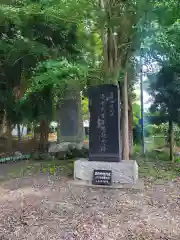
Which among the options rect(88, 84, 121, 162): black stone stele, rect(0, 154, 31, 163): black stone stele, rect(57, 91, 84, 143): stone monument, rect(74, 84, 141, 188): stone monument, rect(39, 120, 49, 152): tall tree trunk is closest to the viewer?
rect(74, 84, 141, 188): stone monument

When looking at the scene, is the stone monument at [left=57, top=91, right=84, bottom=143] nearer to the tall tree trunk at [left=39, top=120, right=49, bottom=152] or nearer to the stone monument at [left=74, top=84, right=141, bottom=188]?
the tall tree trunk at [left=39, top=120, right=49, bottom=152]

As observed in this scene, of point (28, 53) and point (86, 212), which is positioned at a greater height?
point (28, 53)

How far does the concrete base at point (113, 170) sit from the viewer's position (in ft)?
17.3

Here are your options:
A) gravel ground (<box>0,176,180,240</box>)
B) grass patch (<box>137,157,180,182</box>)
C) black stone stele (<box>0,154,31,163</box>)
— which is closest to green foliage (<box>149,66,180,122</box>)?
grass patch (<box>137,157,180,182</box>)

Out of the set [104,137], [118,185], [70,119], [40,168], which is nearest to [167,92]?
[104,137]

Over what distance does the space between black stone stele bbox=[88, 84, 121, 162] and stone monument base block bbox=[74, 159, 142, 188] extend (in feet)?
0.62

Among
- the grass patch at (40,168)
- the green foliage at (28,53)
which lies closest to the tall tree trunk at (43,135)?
the green foliage at (28,53)

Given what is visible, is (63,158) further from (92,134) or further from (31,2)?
(31,2)

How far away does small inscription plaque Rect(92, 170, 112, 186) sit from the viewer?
17.0 ft

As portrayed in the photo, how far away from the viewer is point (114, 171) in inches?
210

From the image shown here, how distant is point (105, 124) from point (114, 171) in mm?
1018

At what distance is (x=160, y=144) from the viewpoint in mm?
11234

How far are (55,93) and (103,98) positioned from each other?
3.62 meters

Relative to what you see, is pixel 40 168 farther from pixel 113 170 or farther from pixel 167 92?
pixel 167 92
